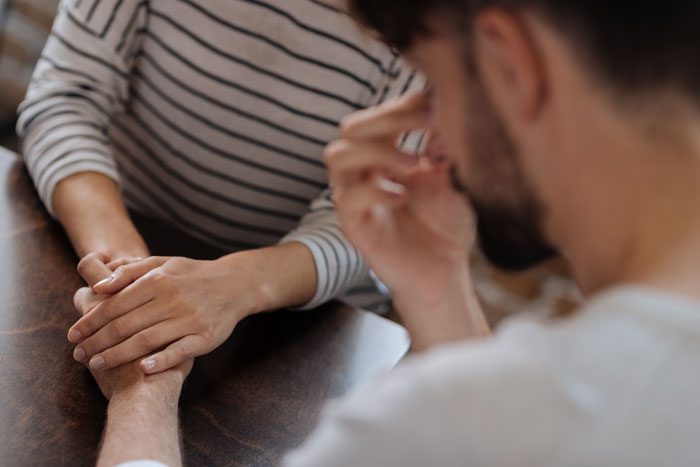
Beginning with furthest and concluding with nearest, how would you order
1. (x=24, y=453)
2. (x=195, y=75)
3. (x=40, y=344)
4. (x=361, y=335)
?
(x=195, y=75) < (x=361, y=335) < (x=40, y=344) < (x=24, y=453)

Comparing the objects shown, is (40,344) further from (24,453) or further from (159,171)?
(159,171)

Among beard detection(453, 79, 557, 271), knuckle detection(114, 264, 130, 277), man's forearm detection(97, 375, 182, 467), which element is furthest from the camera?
knuckle detection(114, 264, 130, 277)

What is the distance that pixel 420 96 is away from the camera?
0.87m

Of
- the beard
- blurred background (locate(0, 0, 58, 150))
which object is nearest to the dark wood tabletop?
the beard

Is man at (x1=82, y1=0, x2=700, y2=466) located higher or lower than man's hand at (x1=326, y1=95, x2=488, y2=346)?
higher

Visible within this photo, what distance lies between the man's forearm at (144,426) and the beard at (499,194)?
1.21 ft

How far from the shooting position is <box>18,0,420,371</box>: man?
121cm

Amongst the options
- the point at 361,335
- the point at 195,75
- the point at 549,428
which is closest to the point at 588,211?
the point at 549,428

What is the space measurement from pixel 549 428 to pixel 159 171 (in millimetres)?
1025

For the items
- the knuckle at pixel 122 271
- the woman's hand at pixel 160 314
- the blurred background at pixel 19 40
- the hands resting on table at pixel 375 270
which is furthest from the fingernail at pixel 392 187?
the blurred background at pixel 19 40

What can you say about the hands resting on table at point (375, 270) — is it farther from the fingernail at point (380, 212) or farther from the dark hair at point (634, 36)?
the dark hair at point (634, 36)

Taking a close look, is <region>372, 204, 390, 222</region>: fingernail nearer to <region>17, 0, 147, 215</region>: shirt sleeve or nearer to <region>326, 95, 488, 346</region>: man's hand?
<region>326, 95, 488, 346</region>: man's hand

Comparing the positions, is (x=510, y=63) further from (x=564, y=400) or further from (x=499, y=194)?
(x=564, y=400)

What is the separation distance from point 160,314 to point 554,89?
56 centimetres
